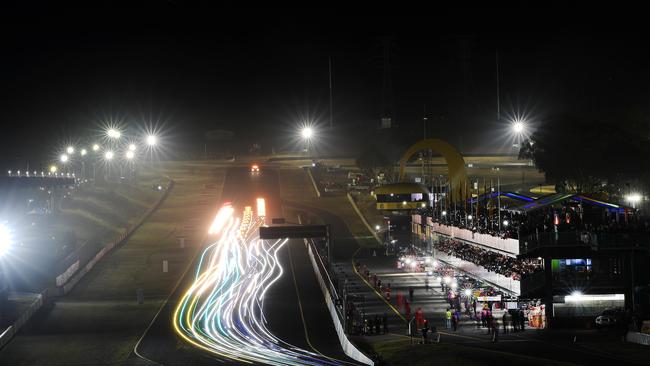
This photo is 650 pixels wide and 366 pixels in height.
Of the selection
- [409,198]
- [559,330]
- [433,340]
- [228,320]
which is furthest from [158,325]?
[409,198]

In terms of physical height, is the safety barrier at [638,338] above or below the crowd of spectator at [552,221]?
below

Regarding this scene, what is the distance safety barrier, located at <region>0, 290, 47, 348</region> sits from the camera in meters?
33.4

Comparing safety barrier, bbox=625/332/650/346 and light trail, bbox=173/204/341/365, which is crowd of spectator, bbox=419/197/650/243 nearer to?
safety barrier, bbox=625/332/650/346

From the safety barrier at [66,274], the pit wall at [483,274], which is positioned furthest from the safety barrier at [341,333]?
the safety barrier at [66,274]

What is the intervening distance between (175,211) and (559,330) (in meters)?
49.4

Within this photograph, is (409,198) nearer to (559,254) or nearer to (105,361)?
(559,254)

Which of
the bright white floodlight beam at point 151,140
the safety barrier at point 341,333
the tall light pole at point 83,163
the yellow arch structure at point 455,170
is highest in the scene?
the bright white floodlight beam at point 151,140

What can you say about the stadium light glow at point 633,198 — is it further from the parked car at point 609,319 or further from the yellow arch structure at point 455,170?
the parked car at point 609,319

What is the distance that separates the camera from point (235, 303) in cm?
4178

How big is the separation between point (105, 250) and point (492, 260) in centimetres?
2785

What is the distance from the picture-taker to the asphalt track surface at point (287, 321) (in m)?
31.2

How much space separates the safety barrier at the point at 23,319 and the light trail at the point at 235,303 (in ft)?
20.3

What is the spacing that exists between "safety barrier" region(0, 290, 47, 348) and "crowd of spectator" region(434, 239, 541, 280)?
65.3 feet

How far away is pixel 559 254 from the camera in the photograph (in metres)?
35.5
